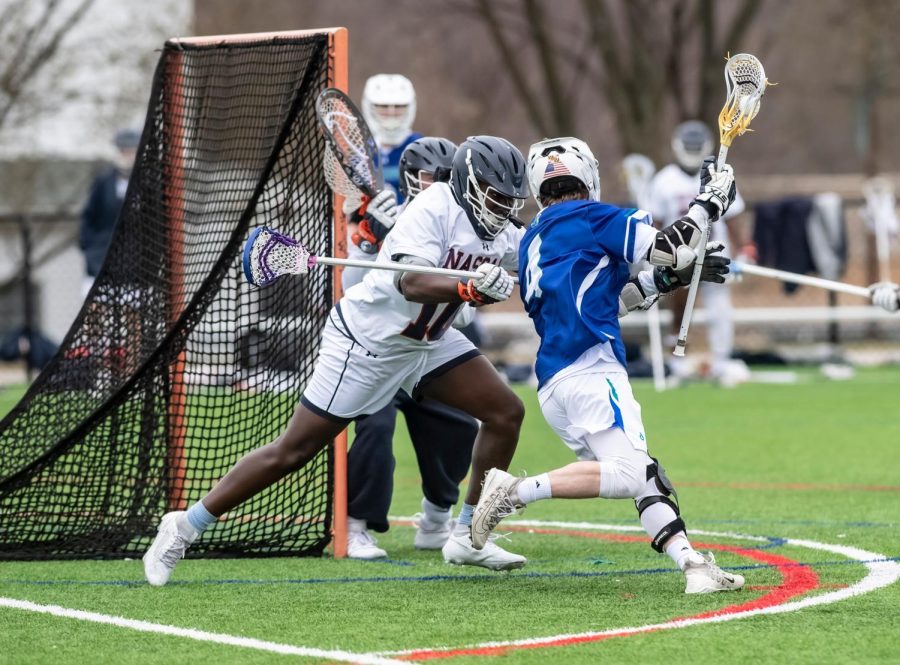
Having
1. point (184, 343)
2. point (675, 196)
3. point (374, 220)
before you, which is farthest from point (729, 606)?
point (675, 196)

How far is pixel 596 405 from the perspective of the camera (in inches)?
208

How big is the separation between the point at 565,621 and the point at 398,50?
73.4 feet

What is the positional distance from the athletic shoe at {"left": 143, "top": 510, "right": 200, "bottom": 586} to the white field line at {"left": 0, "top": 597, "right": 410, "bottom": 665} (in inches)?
20.7

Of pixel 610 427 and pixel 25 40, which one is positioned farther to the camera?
pixel 25 40

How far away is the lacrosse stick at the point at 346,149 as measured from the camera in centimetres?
634

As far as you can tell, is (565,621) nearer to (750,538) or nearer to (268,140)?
(750,538)

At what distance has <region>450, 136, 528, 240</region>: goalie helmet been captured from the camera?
5.59 meters

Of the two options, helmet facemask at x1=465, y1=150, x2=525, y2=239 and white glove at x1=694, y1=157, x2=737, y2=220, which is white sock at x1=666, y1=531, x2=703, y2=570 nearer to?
white glove at x1=694, y1=157, x2=737, y2=220

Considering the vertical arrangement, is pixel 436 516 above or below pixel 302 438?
below

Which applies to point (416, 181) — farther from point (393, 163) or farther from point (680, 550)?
point (680, 550)

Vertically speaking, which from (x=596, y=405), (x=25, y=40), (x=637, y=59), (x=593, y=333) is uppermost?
(x=637, y=59)

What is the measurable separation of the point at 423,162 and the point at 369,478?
54.8 inches

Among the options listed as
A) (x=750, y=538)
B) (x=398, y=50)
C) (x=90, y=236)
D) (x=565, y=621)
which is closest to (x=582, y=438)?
(x=565, y=621)

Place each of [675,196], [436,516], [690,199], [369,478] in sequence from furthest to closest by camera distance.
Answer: [675,196]
[690,199]
[436,516]
[369,478]
